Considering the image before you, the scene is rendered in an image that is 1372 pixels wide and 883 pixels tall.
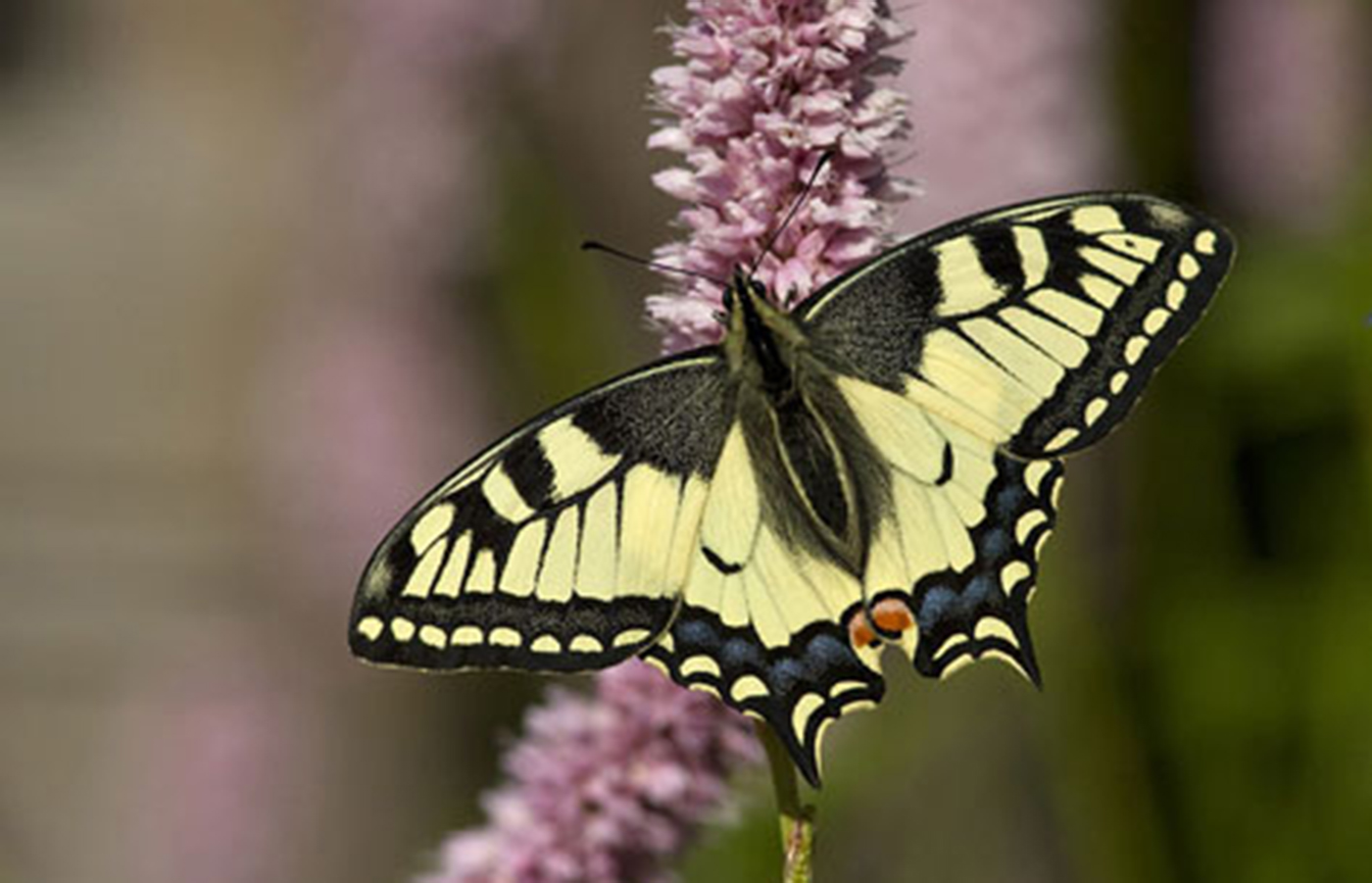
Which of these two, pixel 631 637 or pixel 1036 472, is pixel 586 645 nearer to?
pixel 631 637

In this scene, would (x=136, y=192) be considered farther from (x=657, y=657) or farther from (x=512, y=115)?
(x=657, y=657)

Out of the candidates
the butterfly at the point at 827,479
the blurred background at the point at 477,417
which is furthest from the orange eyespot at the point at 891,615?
the blurred background at the point at 477,417

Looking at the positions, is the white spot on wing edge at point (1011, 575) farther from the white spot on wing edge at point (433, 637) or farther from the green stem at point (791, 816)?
the white spot on wing edge at point (433, 637)

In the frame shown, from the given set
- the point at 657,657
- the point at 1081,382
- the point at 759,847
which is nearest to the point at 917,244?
the point at 1081,382

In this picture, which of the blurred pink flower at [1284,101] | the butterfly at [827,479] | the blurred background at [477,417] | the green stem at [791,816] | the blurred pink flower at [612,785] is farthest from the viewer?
the blurred pink flower at [1284,101]

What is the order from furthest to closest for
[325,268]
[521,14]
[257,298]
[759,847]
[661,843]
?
[257,298] → [325,268] → [521,14] → [759,847] → [661,843]

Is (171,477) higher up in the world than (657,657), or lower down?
lower down
